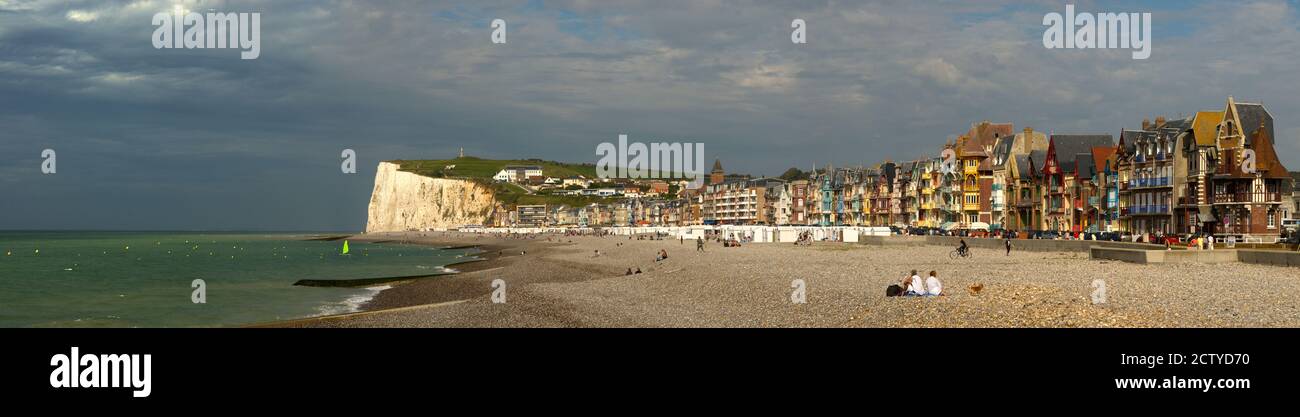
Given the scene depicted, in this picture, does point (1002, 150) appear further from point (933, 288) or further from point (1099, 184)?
point (933, 288)

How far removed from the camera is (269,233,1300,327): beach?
22.9 metres

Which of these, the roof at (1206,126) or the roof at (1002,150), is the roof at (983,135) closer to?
the roof at (1002,150)

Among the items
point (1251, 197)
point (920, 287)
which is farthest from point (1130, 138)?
point (920, 287)

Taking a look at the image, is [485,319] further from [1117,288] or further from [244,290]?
[244,290]

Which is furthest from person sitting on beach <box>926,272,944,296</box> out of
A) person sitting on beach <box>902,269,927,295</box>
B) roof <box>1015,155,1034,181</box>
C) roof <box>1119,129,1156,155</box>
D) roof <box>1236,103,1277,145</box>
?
roof <box>1015,155,1034,181</box>

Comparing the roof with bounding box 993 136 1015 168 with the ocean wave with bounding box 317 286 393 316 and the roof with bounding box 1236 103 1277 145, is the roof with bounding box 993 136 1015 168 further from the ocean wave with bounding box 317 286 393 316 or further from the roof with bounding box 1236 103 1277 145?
the ocean wave with bounding box 317 286 393 316

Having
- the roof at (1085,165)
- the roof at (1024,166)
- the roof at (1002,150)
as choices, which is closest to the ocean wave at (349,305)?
the roof at (1085,165)

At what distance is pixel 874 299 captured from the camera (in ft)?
92.7

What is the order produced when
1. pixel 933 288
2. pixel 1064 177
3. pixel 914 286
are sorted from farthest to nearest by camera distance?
pixel 1064 177, pixel 914 286, pixel 933 288

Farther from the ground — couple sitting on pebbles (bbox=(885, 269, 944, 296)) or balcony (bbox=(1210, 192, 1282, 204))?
balcony (bbox=(1210, 192, 1282, 204))

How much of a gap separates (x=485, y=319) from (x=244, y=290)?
30.2 meters

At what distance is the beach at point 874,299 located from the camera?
2288 cm
